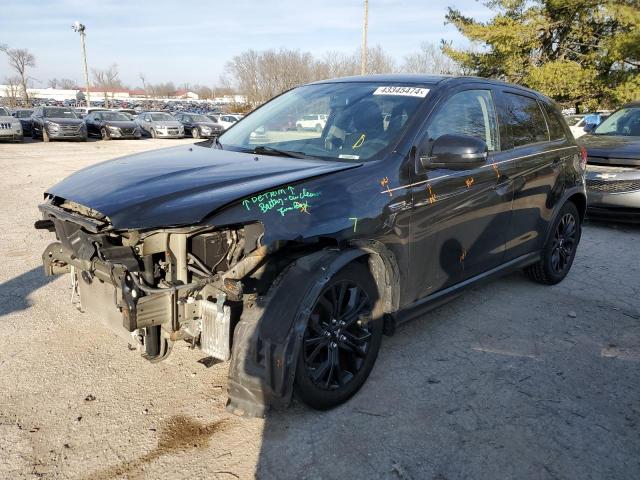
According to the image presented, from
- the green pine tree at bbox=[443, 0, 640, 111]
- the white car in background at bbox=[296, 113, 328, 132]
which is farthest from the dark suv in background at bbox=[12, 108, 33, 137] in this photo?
the white car in background at bbox=[296, 113, 328, 132]

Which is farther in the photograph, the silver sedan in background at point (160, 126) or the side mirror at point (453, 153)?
the silver sedan in background at point (160, 126)

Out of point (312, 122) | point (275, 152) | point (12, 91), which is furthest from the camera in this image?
point (12, 91)

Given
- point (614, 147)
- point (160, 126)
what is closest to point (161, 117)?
point (160, 126)

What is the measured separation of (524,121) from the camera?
174 inches

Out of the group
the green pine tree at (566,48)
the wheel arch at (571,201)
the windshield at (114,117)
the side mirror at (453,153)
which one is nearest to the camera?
the side mirror at (453,153)

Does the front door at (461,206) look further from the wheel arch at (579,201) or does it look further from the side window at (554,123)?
the wheel arch at (579,201)

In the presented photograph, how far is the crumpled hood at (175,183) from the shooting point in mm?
2463

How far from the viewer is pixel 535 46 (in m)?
20.8

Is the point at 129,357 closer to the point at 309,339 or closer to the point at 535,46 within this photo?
the point at 309,339

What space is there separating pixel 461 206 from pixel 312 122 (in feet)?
4.02

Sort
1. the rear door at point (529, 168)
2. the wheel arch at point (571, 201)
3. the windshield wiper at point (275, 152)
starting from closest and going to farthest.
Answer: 1. the windshield wiper at point (275, 152)
2. the rear door at point (529, 168)
3. the wheel arch at point (571, 201)

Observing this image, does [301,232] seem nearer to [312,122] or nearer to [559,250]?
[312,122]

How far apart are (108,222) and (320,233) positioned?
1074mm

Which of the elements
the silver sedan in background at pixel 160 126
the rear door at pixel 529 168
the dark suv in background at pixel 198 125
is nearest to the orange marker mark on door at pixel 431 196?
the rear door at pixel 529 168
